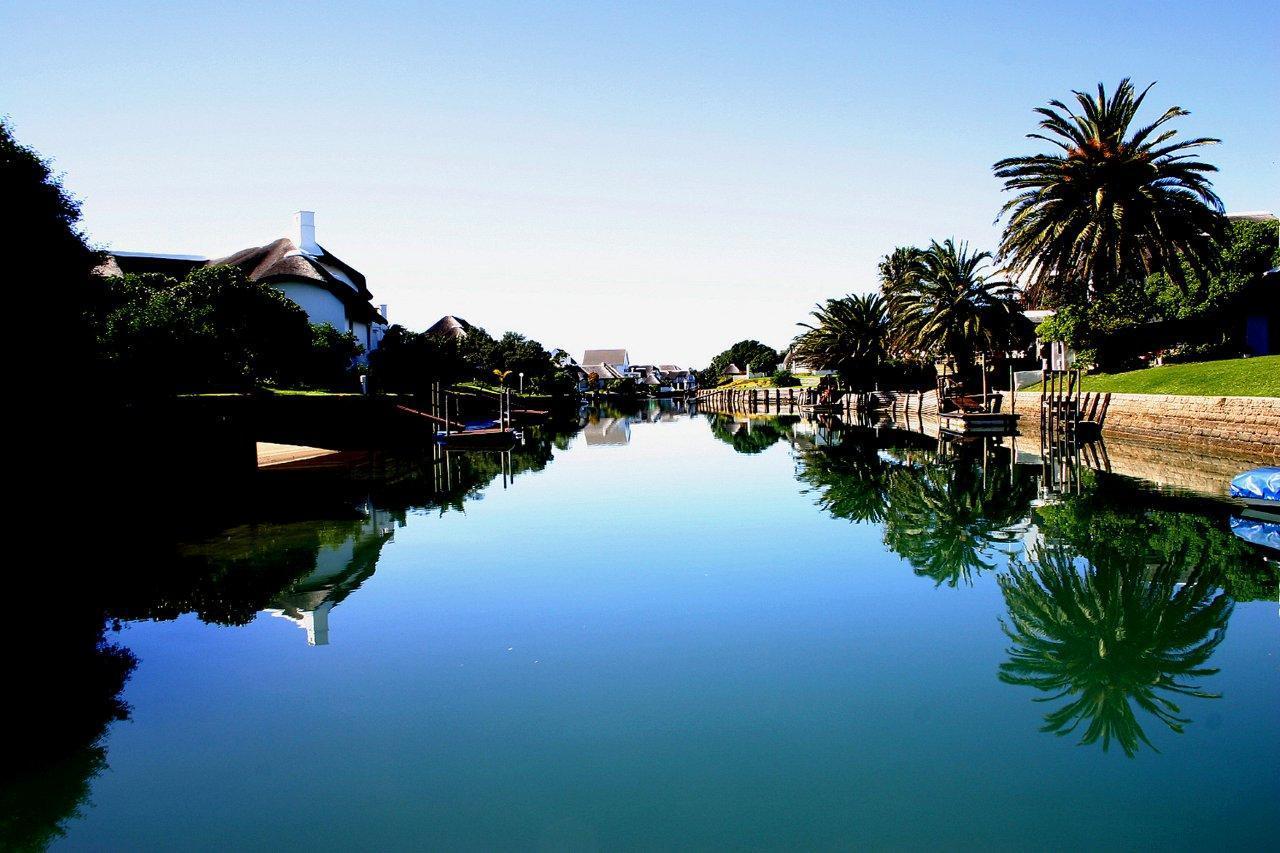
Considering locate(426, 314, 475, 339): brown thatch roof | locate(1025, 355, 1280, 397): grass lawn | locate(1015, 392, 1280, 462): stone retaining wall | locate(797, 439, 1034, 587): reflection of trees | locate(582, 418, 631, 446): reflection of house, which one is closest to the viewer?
locate(797, 439, 1034, 587): reflection of trees

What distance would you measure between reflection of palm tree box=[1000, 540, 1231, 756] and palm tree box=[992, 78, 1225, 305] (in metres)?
26.7

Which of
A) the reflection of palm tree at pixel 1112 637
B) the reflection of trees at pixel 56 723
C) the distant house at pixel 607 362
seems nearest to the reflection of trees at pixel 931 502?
the reflection of palm tree at pixel 1112 637

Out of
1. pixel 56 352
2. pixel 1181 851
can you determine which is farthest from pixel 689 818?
pixel 56 352

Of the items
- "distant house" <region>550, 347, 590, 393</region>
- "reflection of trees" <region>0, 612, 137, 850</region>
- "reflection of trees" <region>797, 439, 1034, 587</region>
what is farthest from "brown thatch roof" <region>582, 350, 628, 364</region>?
"reflection of trees" <region>0, 612, 137, 850</region>

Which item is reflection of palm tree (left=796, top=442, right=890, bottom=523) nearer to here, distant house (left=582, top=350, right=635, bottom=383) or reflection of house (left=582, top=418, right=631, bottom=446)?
reflection of house (left=582, top=418, right=631, bottom=446)

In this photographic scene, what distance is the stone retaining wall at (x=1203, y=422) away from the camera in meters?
25.5

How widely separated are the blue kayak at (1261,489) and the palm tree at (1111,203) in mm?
20572

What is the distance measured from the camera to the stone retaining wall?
25.5 m

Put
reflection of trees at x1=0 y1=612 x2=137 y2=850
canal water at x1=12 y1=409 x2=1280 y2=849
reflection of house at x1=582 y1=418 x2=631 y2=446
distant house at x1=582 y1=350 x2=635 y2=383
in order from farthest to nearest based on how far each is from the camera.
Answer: distant house at x1=582 y1=350 x2=635 y2=383, reflection of house at x1=582 y1=418 x2=631 y2=446, reflection of trees at x1=0 y1=612 x2=137 y2=850, canal water at x1=12 y1=409 x2=1280 y2=849

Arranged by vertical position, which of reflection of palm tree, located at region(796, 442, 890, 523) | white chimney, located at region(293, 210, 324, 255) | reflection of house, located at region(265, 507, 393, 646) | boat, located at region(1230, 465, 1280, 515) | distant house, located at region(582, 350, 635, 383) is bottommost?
reflection of palm tree, located at region(796, 442, 890, 523)

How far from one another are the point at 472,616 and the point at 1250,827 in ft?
25.1

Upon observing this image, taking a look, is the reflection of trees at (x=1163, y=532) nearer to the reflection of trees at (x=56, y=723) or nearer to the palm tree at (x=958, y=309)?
the reflection of trees at (x=56, y=723)

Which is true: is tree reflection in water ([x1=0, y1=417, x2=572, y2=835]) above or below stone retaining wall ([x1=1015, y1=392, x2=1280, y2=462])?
below

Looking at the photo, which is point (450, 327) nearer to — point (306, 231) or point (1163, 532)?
point (306, 231)
